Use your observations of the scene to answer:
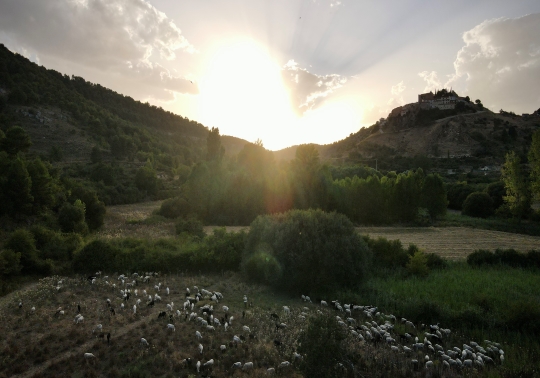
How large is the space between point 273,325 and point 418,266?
12244 mm

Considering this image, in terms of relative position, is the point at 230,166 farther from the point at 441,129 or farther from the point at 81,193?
the point at 441,129

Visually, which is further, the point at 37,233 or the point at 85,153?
the point at 85,153

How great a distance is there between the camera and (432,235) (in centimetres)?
3762

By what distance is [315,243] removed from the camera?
2064cm

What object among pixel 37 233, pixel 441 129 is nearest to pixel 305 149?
pixel 37 233

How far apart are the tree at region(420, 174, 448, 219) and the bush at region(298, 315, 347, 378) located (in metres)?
41.4

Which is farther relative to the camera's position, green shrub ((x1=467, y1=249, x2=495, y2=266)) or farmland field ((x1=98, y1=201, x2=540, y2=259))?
farmland field ((x1=98, y1=201, x2=540, y2=259))

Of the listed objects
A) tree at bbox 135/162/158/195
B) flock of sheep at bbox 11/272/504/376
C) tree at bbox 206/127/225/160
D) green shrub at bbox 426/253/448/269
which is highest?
tree at bbox 206/127/225/160

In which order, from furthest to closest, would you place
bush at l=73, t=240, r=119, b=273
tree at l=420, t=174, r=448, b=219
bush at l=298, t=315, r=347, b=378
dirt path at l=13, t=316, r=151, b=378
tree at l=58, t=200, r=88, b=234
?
1. tree at l=420, t=174, r=448, b=219
2. tree at l=58, t=200, r=88, b=234
3. bush at l=73, t=240, r=119, b=273
4. dirt path at l=13, t=316, r=151, b=378
5. bush at l=298, t=315, r=347, b=378

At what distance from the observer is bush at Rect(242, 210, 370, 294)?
19859 millimetres

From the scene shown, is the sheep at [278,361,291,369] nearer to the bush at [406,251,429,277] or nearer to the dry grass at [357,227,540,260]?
the bush at [406,251,429,277]

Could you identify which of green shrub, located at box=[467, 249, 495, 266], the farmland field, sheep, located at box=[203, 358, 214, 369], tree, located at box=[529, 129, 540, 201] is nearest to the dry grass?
the farmland field

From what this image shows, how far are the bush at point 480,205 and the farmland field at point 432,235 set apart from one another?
449 inches

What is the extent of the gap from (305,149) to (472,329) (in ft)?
129
